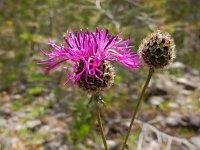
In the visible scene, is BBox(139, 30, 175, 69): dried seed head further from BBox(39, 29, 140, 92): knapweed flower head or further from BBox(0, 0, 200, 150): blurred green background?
BBox(0, 0, 200, 150): blurred green background

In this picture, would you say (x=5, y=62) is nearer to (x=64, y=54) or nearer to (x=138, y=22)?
(x=138, y=22)

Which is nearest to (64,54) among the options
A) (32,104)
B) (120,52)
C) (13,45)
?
(120,52)

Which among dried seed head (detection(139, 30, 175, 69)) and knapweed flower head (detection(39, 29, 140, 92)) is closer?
knapweed flower head (detection(39, 29, 140, 92))

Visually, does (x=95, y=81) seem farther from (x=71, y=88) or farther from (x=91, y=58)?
(x=71, y=88)

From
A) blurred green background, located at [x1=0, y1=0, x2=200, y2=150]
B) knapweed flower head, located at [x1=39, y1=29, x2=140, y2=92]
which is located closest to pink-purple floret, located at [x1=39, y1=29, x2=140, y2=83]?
knapweed flower head, located at [x1=39, y1=29, x2=140, y2=92]

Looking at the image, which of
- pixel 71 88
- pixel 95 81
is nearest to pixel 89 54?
pixel 95 81

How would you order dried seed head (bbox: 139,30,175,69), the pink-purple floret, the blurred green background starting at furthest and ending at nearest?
the blurred green background, dried seed head (bbox: 139,30,175,69), the pink-purple floret

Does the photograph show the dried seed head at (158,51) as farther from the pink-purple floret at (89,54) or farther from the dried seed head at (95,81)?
the dried seed head at (95,81)
